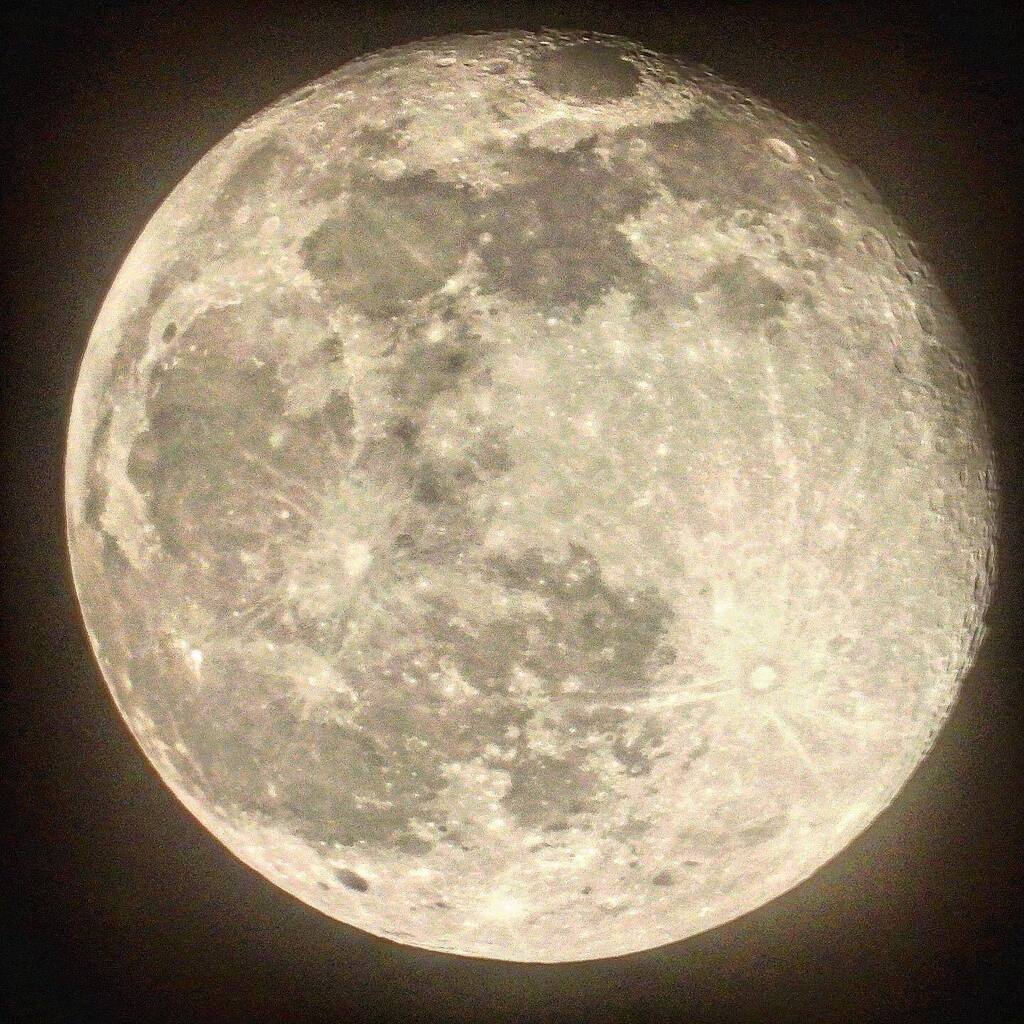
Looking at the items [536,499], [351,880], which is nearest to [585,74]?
[536,499]

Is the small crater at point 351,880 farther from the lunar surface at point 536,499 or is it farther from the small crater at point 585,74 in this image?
the small crater at point 585,74

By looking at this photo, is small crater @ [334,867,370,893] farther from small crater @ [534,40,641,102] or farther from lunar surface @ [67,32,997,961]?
small crater @ [534,40,641,102]

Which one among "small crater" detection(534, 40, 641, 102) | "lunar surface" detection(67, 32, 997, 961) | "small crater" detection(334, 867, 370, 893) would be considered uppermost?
"small crater" detection(534, 40, 641, 102)

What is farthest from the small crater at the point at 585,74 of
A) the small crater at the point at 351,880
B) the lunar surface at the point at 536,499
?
the small crater at the point at 351,880

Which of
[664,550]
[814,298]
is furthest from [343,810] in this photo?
[814,298]

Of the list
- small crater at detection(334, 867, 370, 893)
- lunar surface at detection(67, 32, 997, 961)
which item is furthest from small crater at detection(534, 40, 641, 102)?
small crater at detection(334, 867, 370, 893)

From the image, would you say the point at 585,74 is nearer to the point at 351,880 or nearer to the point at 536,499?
the point at 536,499

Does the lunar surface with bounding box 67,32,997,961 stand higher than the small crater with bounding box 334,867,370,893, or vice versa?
the lunar surface with bounding box 67,32,997,961

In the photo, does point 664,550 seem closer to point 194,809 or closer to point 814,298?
point 814,298
